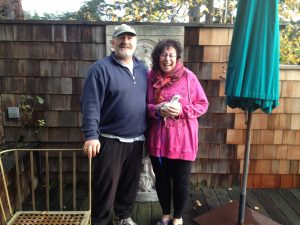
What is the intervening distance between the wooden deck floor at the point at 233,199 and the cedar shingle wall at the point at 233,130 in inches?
5.0

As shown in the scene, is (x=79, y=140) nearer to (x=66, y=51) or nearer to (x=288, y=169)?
(x=66, y=51)

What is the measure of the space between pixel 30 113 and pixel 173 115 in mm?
1709

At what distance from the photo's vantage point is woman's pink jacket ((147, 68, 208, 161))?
208 cm

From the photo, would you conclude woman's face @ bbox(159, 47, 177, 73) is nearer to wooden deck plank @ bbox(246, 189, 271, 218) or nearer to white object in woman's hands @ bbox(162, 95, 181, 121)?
white object in woman's hands @ bbox(162, 95, 181, 121)

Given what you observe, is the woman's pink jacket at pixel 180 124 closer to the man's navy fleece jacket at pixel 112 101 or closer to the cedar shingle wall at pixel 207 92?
the man's navy fleece jacket at pixel 112 101

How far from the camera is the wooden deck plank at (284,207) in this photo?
2594 millimetres

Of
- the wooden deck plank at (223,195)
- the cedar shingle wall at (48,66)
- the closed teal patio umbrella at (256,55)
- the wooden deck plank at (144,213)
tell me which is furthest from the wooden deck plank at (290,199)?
the cedar shingle wall at (48,66)

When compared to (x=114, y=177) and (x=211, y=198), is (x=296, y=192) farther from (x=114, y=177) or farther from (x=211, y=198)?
(x=114, y=177)

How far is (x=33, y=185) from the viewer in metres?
2.08

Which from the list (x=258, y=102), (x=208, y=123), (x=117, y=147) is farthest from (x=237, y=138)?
(x=117, y=147)

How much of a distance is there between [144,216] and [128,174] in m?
0.63

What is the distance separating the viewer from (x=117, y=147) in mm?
2051

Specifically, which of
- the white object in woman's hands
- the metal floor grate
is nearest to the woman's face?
the white object in woman's hands

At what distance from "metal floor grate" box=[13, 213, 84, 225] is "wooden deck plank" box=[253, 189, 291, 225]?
5.96ft
